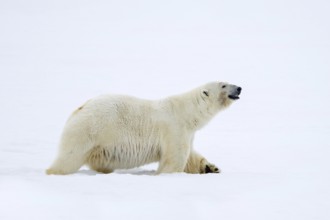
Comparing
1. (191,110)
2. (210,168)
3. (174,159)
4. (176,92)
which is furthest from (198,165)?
(176,92)

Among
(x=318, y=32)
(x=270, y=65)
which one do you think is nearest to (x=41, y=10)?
(x=318, y=32)

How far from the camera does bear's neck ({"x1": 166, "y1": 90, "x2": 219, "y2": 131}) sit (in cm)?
712

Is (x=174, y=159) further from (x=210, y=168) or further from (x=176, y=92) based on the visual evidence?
(x=176, y=92)

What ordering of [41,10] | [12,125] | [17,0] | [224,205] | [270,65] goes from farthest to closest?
1. [17,0]
2. [41,10]
3. [270,65]
4. [12,125]
5. [224,205]

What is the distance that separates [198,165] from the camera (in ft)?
23.6

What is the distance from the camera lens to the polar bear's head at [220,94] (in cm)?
738

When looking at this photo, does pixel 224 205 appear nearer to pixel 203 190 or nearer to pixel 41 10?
pixel 203 190

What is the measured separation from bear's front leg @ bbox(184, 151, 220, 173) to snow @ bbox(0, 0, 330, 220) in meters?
0.48

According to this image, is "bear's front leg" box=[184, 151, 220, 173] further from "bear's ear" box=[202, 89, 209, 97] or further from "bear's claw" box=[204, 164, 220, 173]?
"bear's ear" box=[202, 89, 209, 97]

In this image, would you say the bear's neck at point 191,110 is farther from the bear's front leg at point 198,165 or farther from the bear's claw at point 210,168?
the bear's claw at point 210,168

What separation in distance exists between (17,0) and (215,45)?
40.9 m

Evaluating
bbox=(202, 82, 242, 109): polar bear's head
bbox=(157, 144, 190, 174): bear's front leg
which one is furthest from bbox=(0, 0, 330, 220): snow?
bbox=(202, 82, 242, 109): polar bear's head

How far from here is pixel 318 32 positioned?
5634 centimetres

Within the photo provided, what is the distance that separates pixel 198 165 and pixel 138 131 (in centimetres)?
95
